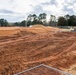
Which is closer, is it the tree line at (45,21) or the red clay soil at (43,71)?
the red clay soil at (43,71)

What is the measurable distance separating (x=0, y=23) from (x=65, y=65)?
57487 mm

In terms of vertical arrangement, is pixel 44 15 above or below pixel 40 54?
above

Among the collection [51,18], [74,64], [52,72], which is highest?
[51,18]

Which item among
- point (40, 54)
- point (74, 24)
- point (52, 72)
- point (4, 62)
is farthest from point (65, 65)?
point (74, 24)

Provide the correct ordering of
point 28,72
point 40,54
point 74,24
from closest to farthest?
point 28,72 → point 40,54 → point 74,24

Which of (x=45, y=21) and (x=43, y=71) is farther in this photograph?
(x=45, y=21)

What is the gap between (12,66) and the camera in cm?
780

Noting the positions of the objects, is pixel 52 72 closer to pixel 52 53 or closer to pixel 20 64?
pixel 20 64

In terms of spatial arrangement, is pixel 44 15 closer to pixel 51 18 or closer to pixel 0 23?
pixel 51 18

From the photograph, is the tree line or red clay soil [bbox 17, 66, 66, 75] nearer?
red clay soil [bbox 17, 66, 66, 75]

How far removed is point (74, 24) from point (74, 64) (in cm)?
5420

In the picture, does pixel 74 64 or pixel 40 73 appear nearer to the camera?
pixel 40 73

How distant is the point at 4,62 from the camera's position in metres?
8.41

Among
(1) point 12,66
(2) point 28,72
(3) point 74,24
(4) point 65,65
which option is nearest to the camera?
(2) point 28,72
